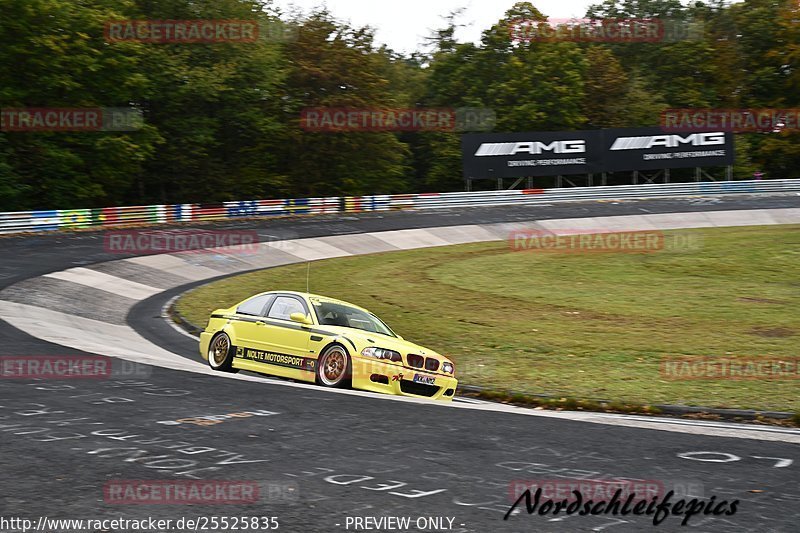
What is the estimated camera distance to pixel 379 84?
2176 inches

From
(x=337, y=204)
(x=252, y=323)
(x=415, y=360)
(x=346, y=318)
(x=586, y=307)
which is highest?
(x=337, y=204)

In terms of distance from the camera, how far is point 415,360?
11.8 metres

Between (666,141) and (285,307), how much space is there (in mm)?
44363

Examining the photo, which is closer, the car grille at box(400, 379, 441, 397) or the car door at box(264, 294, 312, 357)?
the car grille at box(400, 379, 441, 397)

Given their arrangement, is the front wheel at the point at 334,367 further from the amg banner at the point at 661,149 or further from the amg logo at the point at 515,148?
the amg banner at the point at 661,149

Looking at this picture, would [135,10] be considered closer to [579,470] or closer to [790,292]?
[790,292]

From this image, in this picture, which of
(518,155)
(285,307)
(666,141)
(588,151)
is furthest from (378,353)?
(666,141)

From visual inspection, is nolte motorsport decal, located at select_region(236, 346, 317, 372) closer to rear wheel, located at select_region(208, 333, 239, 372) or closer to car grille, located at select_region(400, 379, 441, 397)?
rear wheel, located at select_region(208, 333, 239, 372)

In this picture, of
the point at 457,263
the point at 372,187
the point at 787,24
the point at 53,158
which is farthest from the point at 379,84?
the point at 787,24

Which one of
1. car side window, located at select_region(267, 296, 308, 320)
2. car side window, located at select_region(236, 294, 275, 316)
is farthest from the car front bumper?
car side window, located at select_region(236, 294, 275, 316)

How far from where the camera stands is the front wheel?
1177 centimetres

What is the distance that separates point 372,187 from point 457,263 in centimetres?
2614

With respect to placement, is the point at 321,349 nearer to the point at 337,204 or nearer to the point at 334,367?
the point at 334,367

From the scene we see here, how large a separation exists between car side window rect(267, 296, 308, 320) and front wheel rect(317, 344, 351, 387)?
0.92 m
